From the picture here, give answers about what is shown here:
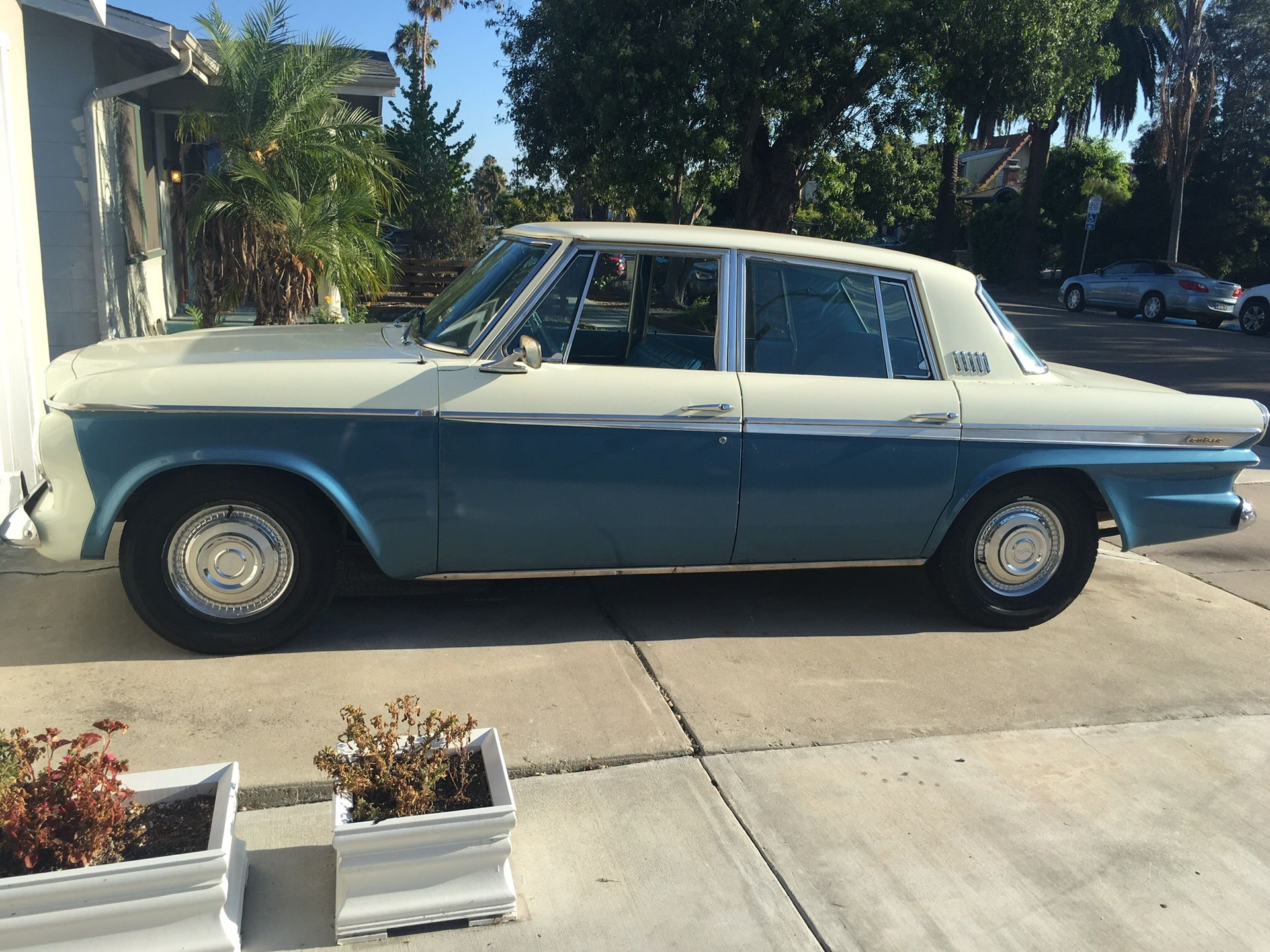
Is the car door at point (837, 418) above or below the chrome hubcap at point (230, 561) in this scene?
above

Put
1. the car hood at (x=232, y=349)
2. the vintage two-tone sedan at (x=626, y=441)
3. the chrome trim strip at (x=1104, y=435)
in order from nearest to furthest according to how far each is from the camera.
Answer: the vintage two-tone sedan at (x=626, y=441) < the car hood at (x=232, y=349) < the chrome trim strip at (x=1104, y=435)

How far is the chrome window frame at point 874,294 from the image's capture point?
4.80 meters

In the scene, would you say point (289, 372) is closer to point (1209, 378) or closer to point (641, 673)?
point (641, 673)

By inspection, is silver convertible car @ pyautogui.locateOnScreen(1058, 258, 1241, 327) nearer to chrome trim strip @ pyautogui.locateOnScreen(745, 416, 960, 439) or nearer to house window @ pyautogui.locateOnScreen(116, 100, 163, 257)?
house window @ pyautogui.locateOnScreen(116, 100, 163, 257)

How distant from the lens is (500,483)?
14.6 feet

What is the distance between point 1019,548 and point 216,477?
3.60 m

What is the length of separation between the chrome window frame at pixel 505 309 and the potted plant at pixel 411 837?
6.03 feet

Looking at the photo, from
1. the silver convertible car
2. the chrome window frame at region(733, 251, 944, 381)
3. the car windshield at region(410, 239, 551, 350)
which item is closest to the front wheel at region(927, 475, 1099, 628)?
the chrome window frame at region(733, 251, 944, 381)

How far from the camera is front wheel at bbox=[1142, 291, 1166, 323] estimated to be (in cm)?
2470

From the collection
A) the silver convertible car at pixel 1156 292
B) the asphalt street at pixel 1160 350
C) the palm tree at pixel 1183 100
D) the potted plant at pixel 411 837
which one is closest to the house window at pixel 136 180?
the potted plant at pixel 411 837

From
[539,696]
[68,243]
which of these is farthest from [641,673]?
[68,243]

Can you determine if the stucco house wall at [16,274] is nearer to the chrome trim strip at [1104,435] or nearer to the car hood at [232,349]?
the car hood at [232,349]

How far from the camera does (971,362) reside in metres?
5.06

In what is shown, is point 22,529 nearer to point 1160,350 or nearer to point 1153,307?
point 1160,350
